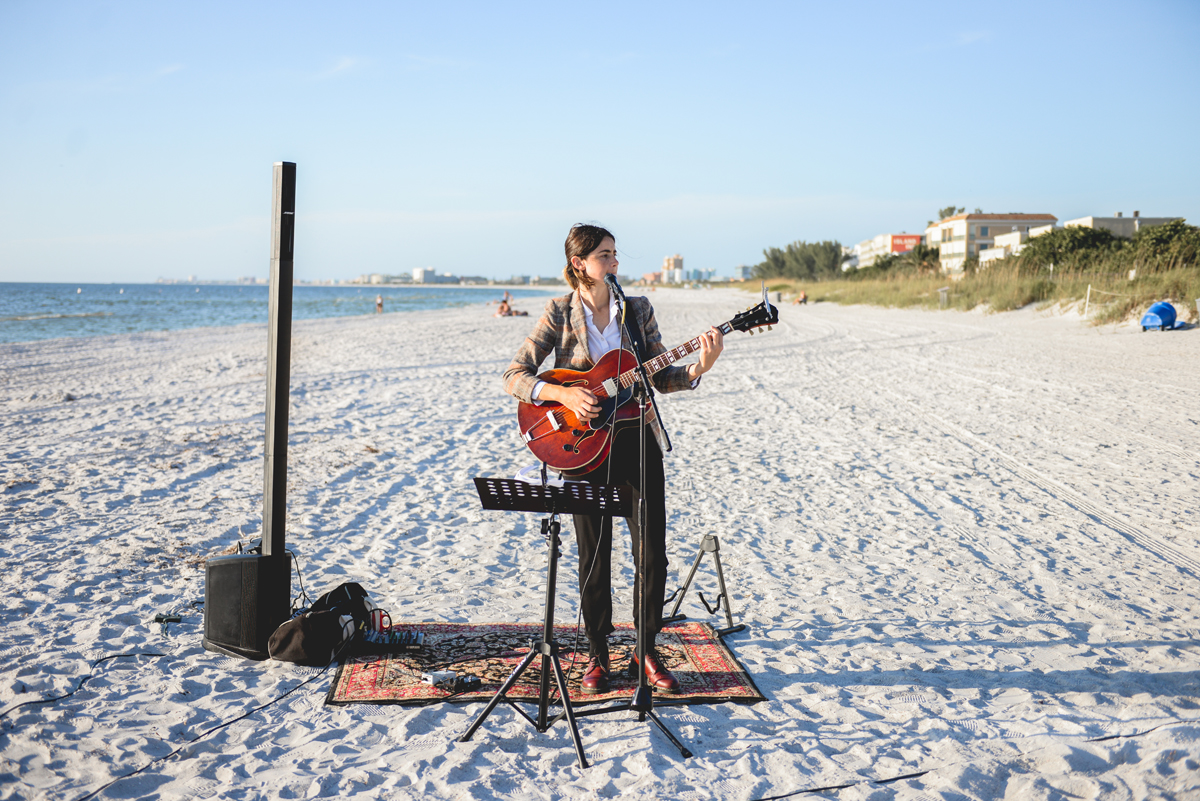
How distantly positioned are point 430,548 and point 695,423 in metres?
4.94

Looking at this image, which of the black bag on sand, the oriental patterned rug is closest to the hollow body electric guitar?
the oriental patterned rug

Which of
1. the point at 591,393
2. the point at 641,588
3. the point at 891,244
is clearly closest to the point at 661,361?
the point at 591,393

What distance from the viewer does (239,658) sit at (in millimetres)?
3621

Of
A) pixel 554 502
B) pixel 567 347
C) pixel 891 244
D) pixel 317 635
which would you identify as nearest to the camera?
Result: pixel 554 502

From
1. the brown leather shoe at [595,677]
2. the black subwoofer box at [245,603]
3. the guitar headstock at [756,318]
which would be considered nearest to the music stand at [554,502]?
the brown leather shoe at [595,677]

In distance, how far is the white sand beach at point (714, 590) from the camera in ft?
9.11

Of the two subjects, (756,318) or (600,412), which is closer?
(600,412)

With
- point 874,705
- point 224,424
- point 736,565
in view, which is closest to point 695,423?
point 736,565

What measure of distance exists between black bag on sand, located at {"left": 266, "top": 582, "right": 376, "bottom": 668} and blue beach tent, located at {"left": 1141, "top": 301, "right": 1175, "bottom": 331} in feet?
63.0

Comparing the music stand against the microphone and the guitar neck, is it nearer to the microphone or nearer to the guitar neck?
the guitar neck

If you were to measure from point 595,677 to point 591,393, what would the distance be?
4.02 ft

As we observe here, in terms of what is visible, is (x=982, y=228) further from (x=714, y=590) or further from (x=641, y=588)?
(x=641, y=588)

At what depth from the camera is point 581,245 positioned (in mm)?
3180

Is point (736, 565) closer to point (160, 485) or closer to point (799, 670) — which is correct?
point (799, 670)
